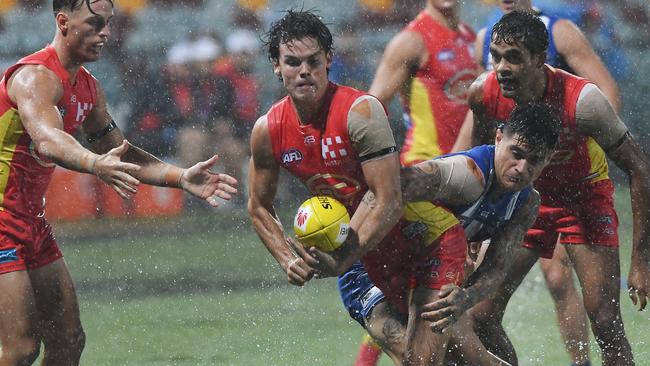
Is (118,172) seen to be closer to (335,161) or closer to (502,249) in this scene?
(335,161)

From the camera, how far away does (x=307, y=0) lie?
14.3 m

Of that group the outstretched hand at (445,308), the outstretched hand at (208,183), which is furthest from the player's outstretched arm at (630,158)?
the outstretched hand at (208,183)

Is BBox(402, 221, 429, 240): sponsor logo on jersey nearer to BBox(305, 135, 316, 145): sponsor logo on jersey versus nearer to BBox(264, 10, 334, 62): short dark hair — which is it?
BBox(305, 135, 316, 145): sponsor logo on jersey

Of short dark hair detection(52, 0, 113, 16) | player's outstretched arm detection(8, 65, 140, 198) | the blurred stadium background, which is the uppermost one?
short dark hair detection(52, 0, 113, 16)

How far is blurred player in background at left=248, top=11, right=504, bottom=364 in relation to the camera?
5559 millimetres

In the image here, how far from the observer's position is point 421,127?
26.6ft

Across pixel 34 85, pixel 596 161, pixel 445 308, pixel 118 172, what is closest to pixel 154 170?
pixel 34 85

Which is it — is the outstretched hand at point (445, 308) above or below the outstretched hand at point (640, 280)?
above

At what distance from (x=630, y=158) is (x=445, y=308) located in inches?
50.9

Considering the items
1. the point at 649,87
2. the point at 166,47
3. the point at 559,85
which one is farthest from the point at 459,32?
the point at 649,87

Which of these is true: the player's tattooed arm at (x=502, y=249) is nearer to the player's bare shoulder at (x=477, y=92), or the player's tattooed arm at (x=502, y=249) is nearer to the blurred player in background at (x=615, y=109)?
the player's bare shoulder at (x=477, y=92)

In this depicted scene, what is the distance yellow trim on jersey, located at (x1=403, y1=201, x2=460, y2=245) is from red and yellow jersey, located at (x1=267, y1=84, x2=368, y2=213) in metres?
0.22

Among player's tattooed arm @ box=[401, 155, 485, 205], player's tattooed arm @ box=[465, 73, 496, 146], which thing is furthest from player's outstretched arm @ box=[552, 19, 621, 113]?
player's tattooed arm @ box=[401, 155, 485, 205]

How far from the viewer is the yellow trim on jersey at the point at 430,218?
578 centimetres
